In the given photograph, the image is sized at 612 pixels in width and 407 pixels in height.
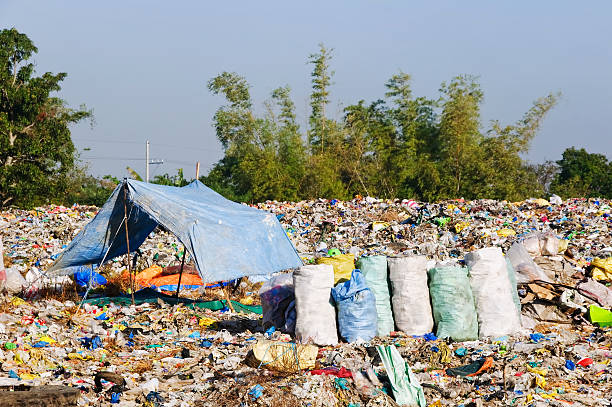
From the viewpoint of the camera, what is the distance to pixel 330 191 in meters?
24.8

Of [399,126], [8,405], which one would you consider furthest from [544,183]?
[8,405]

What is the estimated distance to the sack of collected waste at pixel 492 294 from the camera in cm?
649

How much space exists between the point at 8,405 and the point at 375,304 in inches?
128

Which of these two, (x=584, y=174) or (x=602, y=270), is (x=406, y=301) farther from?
(x=584, y=174)

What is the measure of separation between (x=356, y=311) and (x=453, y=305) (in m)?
0.92

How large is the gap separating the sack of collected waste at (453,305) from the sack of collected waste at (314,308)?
987mm

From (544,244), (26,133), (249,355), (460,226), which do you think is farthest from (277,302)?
(26,133)

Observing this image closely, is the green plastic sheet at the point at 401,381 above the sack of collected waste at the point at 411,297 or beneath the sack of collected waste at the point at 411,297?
beneath

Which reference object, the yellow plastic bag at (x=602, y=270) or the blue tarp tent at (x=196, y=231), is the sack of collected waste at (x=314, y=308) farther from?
the yellow plastic bag at (x=602, y=270)

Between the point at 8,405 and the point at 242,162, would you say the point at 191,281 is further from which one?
the point at 242,162

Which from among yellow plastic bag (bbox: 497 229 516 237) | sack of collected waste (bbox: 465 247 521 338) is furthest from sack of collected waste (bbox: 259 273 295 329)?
yellow plastic bag (bbox: 497 229 516 237)

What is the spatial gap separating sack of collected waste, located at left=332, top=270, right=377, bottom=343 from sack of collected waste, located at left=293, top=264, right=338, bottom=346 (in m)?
0.09

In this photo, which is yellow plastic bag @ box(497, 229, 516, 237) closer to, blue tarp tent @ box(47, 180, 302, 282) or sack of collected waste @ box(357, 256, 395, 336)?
blue tarp tent @ box(47, 180, 302, 282)

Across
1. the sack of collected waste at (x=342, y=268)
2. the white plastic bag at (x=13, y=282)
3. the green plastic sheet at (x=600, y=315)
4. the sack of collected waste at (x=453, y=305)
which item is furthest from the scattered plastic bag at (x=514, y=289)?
the white plastic bag at (x=13, y=282)
